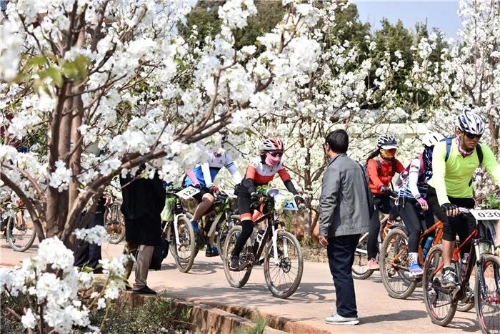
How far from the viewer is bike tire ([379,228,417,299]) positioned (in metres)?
10.1

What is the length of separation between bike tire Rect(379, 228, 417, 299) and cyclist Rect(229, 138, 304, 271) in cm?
111

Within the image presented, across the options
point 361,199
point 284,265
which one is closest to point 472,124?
point 361,199

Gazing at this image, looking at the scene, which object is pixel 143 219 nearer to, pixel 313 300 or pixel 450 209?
pixel 313 300

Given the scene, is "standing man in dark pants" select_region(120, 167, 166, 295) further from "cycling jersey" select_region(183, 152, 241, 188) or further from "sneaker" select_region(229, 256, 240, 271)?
"cycling jersey" select_region(183, 152, 241, 188)

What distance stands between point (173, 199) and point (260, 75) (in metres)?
6.98

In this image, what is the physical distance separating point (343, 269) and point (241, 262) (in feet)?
8.52

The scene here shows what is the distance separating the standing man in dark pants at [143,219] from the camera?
9.34 meters

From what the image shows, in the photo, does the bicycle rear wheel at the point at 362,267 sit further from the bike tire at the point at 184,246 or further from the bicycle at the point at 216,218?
the bike tire at the point at 184,246

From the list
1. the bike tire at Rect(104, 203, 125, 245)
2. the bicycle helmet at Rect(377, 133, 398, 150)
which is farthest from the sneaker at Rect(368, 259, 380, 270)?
the bike tire at Rect(104, 203, 125, 245)

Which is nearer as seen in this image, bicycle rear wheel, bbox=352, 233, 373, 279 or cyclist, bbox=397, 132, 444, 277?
cyclist, bbox=397, 132, 444, 277

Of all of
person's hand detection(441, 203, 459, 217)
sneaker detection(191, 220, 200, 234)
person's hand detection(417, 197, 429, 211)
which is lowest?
person's hand detection(441, 203, 459, 217)

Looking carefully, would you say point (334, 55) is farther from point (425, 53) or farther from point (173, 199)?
point (173, 199)

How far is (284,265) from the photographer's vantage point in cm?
968

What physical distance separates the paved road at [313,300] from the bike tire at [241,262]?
0.33 ft
